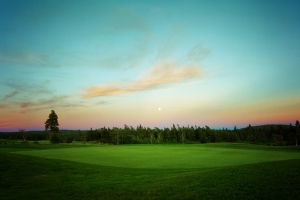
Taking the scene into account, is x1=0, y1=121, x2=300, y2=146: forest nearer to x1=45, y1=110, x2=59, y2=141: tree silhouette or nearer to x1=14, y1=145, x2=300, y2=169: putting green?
x1=45, y1=110, x2=59, y2=141: tree silhouette

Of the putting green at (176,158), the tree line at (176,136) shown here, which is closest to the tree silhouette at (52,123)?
the tree line at (176,136)

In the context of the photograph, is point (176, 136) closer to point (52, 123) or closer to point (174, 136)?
point (174, 136)

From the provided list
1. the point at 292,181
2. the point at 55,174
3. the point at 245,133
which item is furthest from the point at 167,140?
the point at 292,181

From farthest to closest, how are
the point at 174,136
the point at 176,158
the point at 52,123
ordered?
the point at 174,136, the point at 52,123, the point at 176,158

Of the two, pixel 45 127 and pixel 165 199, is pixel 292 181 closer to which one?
pixel 165 199

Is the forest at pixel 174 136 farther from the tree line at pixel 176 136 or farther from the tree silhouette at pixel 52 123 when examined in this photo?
the tree silhouette at pixel 52 123

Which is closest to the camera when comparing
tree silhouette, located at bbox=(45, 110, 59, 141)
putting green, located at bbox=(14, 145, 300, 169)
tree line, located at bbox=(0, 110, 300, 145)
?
putting green, located at bbox=(14, 145, 300, 169)

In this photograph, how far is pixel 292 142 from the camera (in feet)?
454

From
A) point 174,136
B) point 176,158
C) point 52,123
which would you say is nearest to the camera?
point 176,158

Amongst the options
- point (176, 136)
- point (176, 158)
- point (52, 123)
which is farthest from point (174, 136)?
point (176, 158)

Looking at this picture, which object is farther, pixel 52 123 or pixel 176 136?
pixel 176 136

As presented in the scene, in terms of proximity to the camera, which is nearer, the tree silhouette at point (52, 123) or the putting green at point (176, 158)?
the putting green at point (176, 158)

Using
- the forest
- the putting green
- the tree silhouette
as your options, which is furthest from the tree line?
the putting green

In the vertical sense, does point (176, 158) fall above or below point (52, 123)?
below
